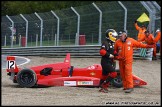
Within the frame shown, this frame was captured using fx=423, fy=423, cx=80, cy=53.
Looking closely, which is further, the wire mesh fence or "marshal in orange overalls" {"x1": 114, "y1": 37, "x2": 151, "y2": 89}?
the wire mesh fence

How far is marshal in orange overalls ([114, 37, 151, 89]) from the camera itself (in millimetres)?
10328

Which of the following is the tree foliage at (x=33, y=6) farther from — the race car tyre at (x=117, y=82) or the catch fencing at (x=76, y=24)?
the race car tyre at (x=117, y=82)

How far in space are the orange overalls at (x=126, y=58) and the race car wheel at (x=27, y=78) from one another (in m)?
2.27

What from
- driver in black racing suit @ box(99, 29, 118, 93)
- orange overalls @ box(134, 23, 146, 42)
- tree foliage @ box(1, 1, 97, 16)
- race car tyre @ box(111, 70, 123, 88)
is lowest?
race car tyre @ box(111, 70, 123, 88)

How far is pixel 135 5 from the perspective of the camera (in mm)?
18906

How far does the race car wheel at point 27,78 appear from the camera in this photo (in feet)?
36.1

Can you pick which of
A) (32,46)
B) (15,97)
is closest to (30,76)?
(15,97)

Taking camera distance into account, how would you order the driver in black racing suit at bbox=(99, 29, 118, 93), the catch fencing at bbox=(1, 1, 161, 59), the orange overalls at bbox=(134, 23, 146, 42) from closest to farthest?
the driver in black racing suit at bbox=(99, 29, 118, 93) < the orange overalls at bbox=(134, 23, 146, 42) < the catch fencing at bbox=(1, 1, 161, 59)

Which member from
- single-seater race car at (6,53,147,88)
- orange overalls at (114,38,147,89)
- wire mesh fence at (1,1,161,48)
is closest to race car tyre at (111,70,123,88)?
single-seater race car at (6,53,147,88)

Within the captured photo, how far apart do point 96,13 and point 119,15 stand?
4.72ft

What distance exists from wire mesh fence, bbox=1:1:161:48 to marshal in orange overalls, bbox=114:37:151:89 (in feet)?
27.2

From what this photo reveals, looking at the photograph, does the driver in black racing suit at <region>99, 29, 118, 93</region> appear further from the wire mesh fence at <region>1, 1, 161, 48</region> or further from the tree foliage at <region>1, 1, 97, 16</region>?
the tree foliage at <region>1, 1, 97, 16</region>

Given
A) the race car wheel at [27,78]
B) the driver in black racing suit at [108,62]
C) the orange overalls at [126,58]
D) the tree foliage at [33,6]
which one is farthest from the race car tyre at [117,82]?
the tree foliage at [33,6]

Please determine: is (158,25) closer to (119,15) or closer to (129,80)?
(119,15)
